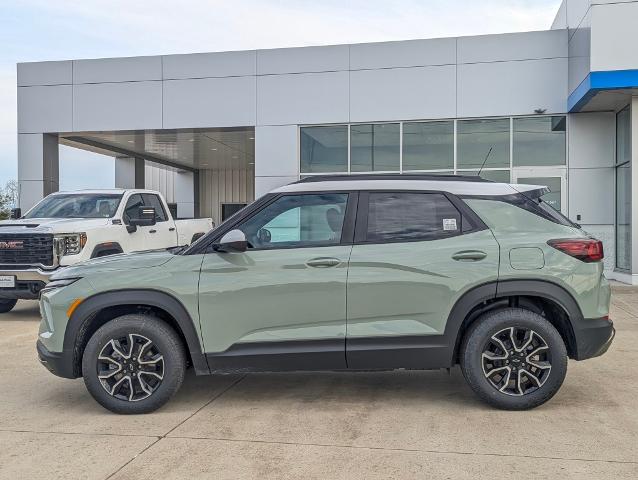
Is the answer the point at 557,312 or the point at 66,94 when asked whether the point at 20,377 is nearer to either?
the point at 557,312

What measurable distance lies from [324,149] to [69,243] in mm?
8160

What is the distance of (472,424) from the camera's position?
4.54 m

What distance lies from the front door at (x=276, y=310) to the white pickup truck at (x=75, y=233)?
5190 millimetres

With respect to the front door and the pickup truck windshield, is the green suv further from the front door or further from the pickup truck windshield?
the pickup truck windshield

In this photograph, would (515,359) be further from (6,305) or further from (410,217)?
(6,305)

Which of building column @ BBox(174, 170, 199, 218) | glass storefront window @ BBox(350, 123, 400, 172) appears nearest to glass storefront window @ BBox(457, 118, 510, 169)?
glass storefront window @ BBox(350, 123, 400, 172)

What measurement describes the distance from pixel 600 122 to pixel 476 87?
9.64 ft

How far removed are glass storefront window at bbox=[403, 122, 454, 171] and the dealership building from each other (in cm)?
2

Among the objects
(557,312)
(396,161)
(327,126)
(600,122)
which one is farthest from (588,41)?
(557,312)

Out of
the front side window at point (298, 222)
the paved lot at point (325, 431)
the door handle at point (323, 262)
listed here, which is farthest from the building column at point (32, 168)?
the door handle at point (323, 262)

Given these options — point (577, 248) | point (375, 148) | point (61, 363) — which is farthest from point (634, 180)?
point (61, 363)

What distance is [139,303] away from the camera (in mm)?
4824

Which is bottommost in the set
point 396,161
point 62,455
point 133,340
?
point 62,455

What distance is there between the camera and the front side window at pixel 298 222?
489 centimetres
